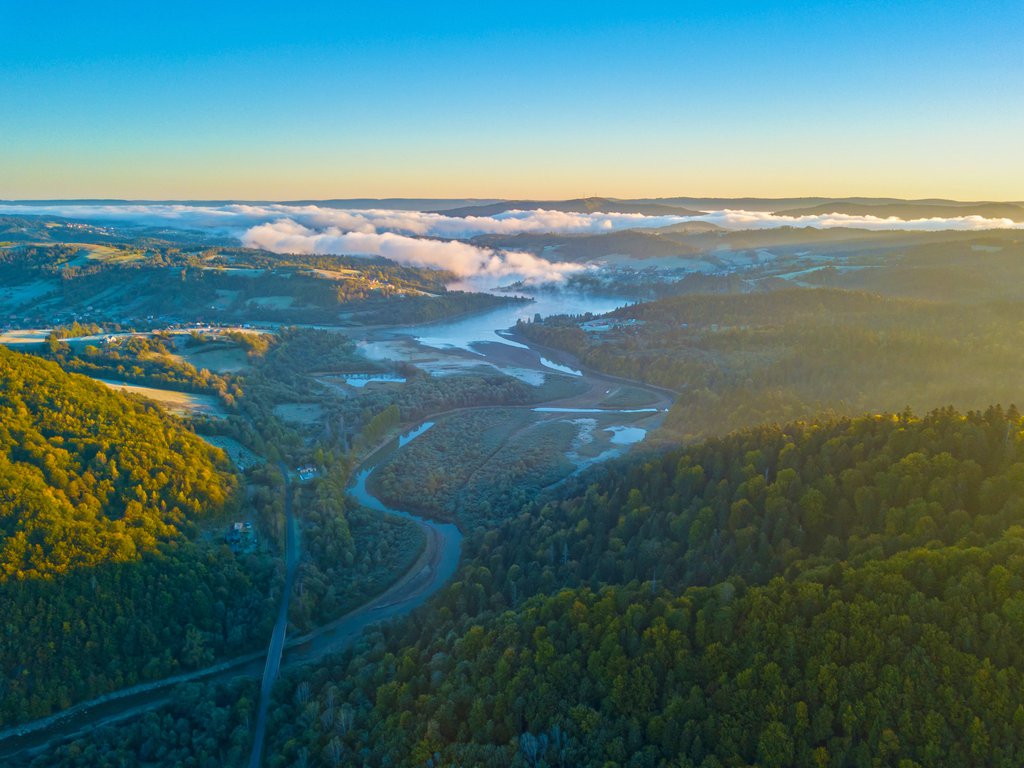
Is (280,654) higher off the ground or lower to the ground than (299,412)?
lower

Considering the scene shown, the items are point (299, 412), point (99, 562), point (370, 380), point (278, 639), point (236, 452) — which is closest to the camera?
point (99, 562)

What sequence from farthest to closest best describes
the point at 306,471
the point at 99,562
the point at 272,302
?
1. the point at 272,302
2. the point at 306,471
3. the point at 99,562

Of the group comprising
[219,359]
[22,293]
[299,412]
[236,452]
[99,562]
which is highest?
[22,293]

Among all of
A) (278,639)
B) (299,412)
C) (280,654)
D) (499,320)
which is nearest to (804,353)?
(299,412)

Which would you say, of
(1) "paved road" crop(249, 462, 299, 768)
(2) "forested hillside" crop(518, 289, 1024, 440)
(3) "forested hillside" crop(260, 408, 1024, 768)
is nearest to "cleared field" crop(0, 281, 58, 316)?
(2) "forested hillside" crop(518, 289, 1024, 440)

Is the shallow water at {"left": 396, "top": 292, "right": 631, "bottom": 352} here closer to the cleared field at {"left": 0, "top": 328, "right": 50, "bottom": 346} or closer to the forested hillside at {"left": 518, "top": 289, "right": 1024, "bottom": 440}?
the forested hillside at {"left": 518, "top": 289, "right": 1024, "bottom": 440}

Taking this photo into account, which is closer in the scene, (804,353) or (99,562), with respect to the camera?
(99,562)

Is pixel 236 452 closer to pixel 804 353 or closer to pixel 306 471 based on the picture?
pixel 306 471
